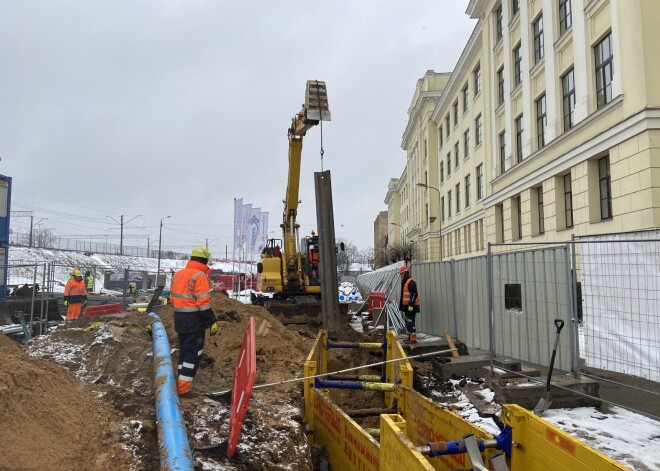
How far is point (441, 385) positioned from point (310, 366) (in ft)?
Result: 9.38

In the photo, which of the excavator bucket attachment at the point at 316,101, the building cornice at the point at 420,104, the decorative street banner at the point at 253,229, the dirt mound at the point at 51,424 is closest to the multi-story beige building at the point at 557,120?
the excavator bucket attachment at the point at 316,101

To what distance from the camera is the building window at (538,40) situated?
19.1m

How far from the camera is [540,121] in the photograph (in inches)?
764

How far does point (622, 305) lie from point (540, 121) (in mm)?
15258

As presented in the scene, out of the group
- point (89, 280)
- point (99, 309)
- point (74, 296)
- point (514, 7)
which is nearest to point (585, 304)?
point (99, 309)

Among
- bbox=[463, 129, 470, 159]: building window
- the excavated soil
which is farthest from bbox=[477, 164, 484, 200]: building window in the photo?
the excavated soil

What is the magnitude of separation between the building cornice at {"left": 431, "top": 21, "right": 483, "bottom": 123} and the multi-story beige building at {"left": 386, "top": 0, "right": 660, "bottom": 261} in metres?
0.09

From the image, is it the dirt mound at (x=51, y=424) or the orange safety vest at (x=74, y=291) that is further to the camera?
the orange safety vest at (x=74, y=291)

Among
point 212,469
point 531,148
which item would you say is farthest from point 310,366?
point 531,148

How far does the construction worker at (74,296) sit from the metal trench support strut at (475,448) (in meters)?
13.1

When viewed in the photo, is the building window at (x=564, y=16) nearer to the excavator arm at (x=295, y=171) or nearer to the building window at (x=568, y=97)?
the building window at (x=568, y=97)

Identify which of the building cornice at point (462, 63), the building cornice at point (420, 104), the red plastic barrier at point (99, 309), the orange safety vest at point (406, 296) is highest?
the building cornice at point (420, 104)

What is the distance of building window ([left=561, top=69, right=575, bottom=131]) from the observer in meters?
16.7

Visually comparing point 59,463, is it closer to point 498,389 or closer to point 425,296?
point 498,389
